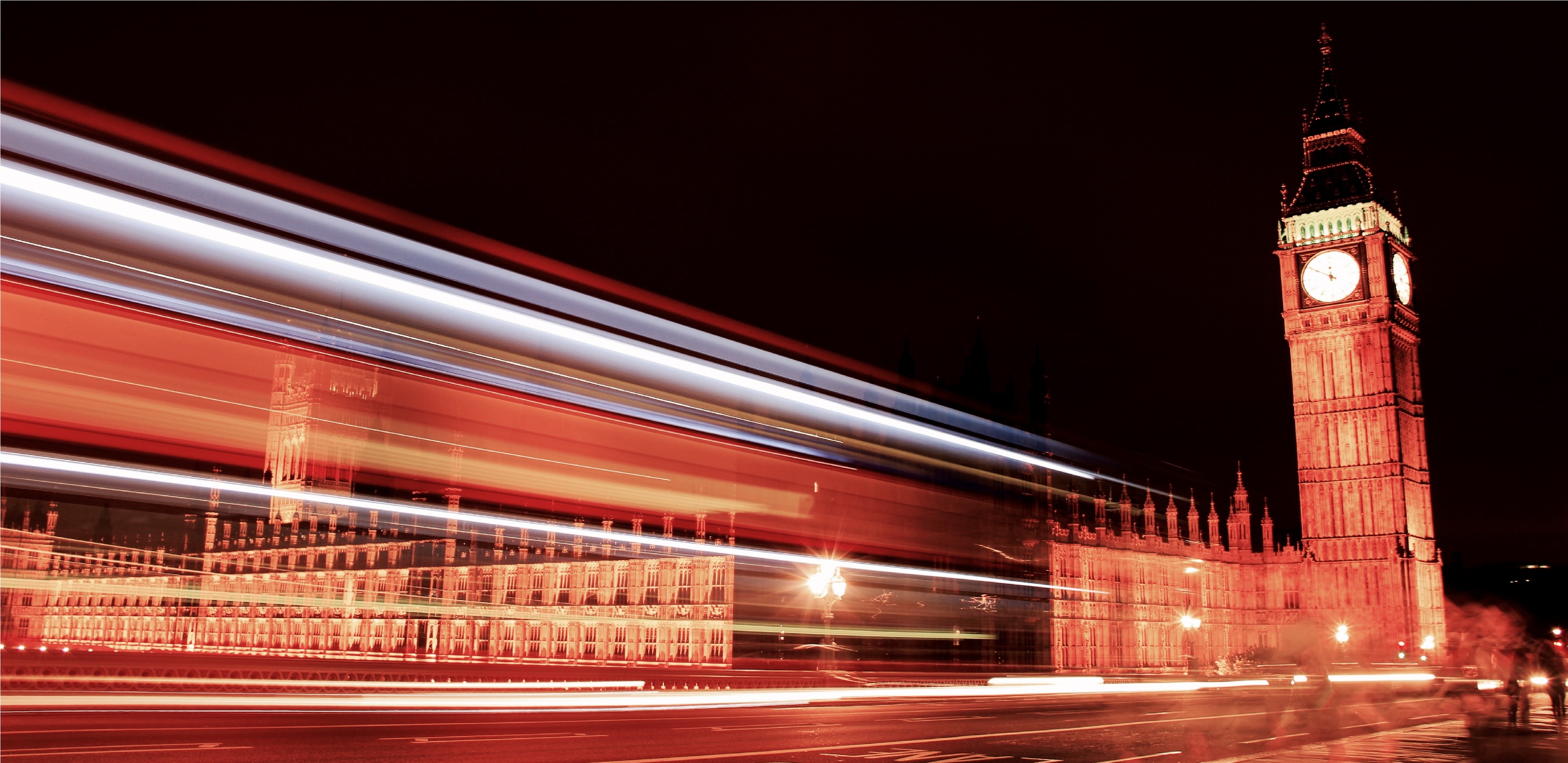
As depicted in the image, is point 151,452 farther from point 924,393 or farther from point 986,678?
point 986,678

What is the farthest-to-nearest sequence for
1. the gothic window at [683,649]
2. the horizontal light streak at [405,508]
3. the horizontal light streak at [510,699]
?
1. the gothic window at [683,649]
2. the horizontal light streak at [510,699]
3. the horizontal light streak at [405,508]

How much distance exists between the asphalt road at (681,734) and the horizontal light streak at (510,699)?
0.53ft

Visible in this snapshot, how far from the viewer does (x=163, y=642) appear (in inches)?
581

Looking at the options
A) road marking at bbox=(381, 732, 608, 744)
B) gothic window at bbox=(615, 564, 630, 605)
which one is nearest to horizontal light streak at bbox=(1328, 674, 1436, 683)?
gothic window at bbox=(615, 564, 630, 605)

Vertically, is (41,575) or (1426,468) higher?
(1426,468)

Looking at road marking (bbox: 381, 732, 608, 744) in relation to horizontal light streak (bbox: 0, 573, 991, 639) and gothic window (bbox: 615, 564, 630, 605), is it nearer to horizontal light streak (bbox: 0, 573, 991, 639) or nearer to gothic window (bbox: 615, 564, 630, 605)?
horizontal light streak (bbox: 0, 573, 991, 639)

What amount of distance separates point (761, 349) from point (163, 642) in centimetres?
884

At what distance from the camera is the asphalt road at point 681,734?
9.07m

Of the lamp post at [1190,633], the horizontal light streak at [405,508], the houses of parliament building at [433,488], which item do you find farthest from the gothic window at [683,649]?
the lamp post at [1190,633]

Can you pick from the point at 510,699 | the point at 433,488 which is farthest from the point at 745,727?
the point at 433,488

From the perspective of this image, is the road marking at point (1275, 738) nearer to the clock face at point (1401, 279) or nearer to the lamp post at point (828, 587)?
the lamp post at point (828, 587)

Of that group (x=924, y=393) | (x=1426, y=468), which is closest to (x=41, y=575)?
(x=924, y=393)

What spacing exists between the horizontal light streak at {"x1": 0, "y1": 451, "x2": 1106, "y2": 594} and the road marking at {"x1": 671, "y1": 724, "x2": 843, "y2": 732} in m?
1.83

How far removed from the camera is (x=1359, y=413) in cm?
7019
